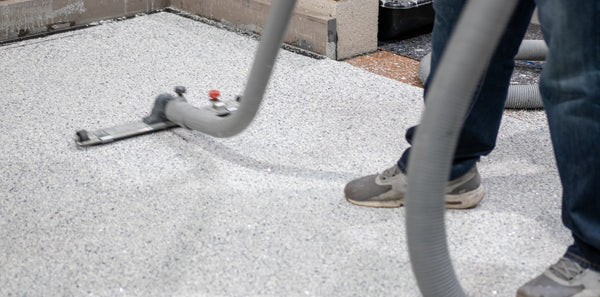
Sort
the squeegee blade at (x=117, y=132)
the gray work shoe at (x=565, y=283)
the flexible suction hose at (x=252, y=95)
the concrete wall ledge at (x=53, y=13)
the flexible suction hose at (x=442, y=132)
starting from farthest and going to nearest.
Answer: the concrete wall ledge at (x=53, y=13) → the squeegee blade at (x=117, y=132) → the flexible suction hose at (x=252, y=95) → the gray work shoe at (x=565, y=283) → the flexible suction hose at (x=442, y=132)

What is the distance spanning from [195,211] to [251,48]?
3.50ft

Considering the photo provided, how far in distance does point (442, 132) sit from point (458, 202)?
0.62m

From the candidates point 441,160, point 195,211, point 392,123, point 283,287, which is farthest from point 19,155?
point 441,160

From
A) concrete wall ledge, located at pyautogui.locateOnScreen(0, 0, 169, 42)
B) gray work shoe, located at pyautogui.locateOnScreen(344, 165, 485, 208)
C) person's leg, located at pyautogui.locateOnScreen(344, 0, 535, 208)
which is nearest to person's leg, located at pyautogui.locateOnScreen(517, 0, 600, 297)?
person's leg, located at pyautogui.locateOnScreen(344, 0, 535, 208)

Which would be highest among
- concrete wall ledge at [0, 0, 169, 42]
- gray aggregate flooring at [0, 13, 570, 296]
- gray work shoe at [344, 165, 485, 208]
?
concrete wall ledge at [0, 0, 169, 42]

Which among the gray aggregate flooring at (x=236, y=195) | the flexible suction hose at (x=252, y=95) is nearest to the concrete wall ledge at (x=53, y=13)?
the gray aggregate flooring at (x=236, y=195)

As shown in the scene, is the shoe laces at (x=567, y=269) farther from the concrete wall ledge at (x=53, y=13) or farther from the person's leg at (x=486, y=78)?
the concrete wall ledge at (x=53, y=13)

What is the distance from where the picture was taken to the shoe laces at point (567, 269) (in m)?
0.92

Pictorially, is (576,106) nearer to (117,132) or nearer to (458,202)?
(458,202)

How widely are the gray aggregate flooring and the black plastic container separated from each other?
0.39m

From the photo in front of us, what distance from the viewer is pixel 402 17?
90.6 inches

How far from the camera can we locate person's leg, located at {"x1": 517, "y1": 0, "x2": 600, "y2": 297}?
2.60 ft

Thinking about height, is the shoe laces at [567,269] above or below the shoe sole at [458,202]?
above

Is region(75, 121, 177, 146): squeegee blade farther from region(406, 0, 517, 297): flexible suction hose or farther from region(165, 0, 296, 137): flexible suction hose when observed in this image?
region(406, 0, 517, 297): flexible suction hose
